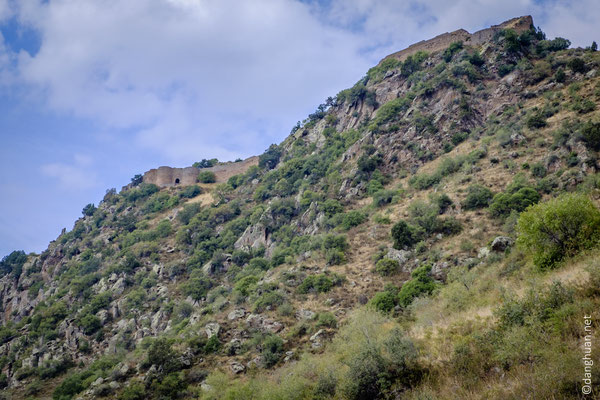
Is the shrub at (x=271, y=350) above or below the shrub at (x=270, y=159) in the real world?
below

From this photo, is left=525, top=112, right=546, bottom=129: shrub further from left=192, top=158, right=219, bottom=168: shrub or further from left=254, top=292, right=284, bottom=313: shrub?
left=192, top=158, right=219, bottom=168: shrub

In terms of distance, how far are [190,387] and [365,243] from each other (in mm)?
17865

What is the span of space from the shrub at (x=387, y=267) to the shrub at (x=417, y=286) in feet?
7.65

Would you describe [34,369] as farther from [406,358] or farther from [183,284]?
[406,358]

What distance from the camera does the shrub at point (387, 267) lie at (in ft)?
83.9

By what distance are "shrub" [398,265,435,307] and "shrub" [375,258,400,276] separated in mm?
2333

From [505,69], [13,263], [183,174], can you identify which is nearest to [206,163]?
[183,174]

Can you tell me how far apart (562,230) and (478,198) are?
13.2 m

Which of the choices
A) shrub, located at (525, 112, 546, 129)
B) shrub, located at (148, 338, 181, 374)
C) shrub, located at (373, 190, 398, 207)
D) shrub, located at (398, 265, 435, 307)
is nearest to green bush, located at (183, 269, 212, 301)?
shrub, located at (148, 338, 181, 374)

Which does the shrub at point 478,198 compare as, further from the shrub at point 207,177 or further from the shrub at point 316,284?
the shrub at point 207,177

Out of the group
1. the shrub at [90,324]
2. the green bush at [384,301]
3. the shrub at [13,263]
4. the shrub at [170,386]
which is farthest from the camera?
the shrub at [13,263]

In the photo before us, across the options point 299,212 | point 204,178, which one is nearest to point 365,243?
point 299,212

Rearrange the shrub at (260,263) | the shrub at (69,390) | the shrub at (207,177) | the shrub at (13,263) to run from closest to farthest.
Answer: the shrub at (69,390) < the shrub at (260,263) < the shrub at (13,263) < the shrub at (207,177)

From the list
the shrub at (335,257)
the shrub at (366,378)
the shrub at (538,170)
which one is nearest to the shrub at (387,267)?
the shrub at (335,257)
